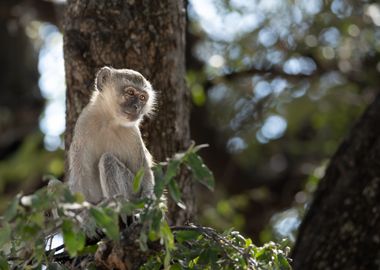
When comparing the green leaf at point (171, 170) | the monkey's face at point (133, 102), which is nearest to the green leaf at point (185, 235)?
the green leaf at point (171, 170)

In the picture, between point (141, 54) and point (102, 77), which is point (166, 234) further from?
point (141, 54)

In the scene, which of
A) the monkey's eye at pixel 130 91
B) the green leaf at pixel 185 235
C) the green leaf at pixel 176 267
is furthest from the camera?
the monkey's eye at pixel 130 91

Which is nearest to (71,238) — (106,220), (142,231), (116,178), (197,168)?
(106,220)

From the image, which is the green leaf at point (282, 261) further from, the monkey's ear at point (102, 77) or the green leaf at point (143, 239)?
the monkey's ear at point (102, 77)

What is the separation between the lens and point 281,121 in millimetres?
11633

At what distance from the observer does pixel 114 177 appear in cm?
630

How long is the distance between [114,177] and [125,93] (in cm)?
87

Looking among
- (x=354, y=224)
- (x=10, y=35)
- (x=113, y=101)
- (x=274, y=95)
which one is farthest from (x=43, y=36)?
(x=354, y=224)

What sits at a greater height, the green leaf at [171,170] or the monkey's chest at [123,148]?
the green leaf at [171,170]

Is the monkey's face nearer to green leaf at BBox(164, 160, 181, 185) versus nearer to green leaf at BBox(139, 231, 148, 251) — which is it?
green leaf at BBox(139, 231, 148, 251)

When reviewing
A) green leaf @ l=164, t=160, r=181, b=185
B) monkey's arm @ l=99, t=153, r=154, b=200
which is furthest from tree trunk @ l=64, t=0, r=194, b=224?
green leaf @ l=164, t=160, r=181, b=185

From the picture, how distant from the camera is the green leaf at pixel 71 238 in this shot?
4.06 meters

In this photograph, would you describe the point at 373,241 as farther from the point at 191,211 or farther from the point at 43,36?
the point at 43,36

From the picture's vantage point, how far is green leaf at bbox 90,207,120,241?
3.98 metres
